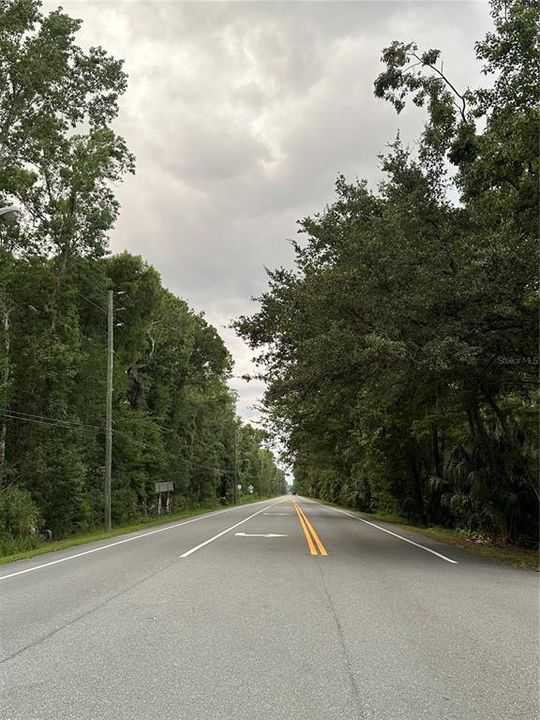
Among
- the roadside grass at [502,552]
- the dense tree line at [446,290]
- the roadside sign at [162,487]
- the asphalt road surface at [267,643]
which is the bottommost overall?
the roadside grass at [502,552]

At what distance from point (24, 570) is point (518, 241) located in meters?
12.0

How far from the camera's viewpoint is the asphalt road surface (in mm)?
4121

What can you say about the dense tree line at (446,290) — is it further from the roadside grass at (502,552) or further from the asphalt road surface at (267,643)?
the asphalt road surface at (267,643)

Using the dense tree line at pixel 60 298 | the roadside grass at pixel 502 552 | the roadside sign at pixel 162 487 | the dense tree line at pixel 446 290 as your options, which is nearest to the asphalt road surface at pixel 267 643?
the roadside grass at pixel 502 552

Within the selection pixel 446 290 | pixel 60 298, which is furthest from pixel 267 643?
pixel 60 298

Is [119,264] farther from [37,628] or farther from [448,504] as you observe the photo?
[37,628]

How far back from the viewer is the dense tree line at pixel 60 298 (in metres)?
21.1

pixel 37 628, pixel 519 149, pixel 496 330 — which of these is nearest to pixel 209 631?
pixel 37 628

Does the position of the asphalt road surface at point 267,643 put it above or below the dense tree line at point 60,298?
below

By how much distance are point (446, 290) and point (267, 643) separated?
9.02 m

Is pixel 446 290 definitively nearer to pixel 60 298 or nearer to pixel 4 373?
pixel 4 373

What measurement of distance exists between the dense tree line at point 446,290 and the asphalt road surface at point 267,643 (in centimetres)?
502

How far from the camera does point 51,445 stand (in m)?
25.2

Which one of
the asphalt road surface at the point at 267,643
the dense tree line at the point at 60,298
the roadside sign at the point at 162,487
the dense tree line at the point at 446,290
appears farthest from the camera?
the roadside sign at the point at 162,487
